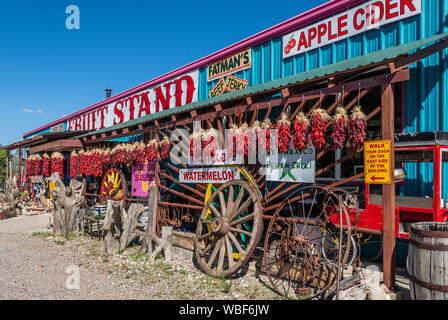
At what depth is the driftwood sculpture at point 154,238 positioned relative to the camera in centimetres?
738

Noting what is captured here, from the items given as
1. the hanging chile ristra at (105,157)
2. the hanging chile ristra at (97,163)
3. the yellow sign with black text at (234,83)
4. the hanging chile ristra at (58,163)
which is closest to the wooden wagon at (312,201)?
the yellow sign with black text at (234,83)

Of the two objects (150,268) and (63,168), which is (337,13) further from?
(63,168)

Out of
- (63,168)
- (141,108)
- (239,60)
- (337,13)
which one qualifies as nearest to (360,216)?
(337,13)

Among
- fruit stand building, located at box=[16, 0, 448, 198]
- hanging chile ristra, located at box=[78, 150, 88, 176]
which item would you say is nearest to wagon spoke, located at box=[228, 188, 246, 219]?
fruit stand building, located at box=[16, 0, 448, 198]

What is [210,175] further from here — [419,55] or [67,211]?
[67,211]

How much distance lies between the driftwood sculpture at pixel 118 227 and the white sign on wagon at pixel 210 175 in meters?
1.69

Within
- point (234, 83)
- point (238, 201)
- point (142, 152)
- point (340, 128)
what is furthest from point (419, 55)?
point (142, 152)

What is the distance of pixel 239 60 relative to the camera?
959 centimetres

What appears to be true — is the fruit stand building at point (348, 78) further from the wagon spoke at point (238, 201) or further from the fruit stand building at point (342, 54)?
the wagon spoke at point (238, 201)

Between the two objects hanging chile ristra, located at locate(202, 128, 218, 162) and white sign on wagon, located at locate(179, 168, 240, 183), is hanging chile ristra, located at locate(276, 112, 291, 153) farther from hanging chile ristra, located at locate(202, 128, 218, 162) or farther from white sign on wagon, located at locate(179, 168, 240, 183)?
hanging chile ristra, located at locate(202, 128, 218, 162)

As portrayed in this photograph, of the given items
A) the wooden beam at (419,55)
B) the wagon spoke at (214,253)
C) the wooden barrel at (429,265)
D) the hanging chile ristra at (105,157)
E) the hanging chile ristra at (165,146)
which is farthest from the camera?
the hanging chile ristra at (105,157)

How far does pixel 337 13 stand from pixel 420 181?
4106 millimetres

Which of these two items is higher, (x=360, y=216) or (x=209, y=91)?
(x=209, y=91)

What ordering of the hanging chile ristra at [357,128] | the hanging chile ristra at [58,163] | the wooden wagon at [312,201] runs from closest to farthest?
the wooden wagon at [312,201] → the hanging chile ristra at [357,128] → the hanging chile ristra at [58,163]
